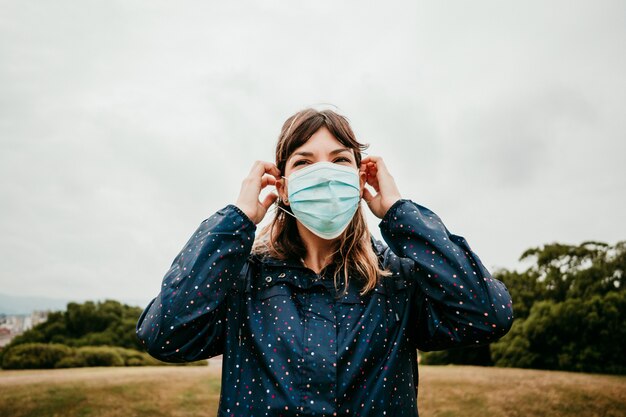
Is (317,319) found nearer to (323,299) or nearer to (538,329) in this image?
(323,299)

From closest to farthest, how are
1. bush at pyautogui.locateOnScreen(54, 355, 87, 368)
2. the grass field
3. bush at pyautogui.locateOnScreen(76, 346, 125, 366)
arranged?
the grass field, bush at pyautogui.locateOnScreen(54, 355, 87, 368), bush at pyautogui.locateOnScreen(76, 346, 125, 366)

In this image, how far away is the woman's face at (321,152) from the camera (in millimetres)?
2617

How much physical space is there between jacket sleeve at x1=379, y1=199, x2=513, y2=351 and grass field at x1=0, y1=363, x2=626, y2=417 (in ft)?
30.3

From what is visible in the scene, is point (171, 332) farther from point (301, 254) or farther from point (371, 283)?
point (371, 283)

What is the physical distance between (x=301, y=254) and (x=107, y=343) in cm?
3075

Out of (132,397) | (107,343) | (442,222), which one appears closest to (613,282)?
(132,397)

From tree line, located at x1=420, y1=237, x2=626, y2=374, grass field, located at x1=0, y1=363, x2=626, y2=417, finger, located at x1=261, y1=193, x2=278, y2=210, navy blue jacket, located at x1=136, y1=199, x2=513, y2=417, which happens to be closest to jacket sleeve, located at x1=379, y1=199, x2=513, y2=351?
navy blue jacket, located at x1=136, y1=199, x2=513, y2=417

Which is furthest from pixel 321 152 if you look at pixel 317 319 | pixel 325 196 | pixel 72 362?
A: pixel 72 362

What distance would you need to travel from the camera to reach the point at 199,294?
7.39ft

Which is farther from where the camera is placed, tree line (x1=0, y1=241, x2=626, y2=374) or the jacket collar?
tree line (x1=0, y1=241, x2=626, y2=374)

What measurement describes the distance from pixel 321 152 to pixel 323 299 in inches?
35.9

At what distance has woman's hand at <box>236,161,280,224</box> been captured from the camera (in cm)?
259

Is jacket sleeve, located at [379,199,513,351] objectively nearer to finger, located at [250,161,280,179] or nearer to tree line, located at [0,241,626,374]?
finger, located at [250,161,280,179]

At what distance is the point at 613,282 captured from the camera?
952 inches
